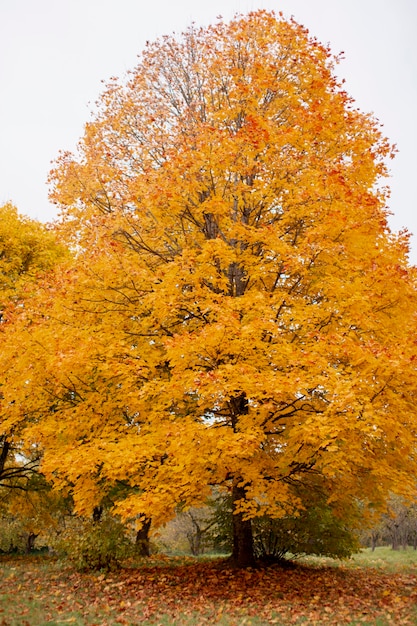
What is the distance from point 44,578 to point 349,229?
10.1 m

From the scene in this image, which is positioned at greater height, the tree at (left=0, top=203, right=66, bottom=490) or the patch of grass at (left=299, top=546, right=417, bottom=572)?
the tree at (left=0, top=203, right=66, bottom=490)

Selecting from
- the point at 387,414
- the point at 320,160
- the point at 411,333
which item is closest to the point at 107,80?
the point at 320,160

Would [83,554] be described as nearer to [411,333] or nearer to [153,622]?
[153,622]

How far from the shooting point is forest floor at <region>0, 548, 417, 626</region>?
7.14 m

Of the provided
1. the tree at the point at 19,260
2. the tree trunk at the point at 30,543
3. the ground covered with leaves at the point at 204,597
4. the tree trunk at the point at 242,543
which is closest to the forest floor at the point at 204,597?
the ground covered with leaves at the point at 204,597

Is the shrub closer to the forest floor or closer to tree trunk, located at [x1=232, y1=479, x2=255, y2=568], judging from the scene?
the forest floor

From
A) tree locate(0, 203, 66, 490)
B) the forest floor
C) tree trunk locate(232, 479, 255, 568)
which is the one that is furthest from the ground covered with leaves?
tree locate(0, 203, 66, 490)

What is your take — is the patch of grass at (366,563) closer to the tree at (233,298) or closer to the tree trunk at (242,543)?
the tree trunk at (242,543)

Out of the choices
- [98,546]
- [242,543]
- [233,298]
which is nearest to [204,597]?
[242,543]

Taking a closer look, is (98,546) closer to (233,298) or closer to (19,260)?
(233,298)

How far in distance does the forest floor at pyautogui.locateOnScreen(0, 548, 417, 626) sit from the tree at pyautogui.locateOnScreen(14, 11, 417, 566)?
130 cm

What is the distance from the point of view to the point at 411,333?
878 centimetres

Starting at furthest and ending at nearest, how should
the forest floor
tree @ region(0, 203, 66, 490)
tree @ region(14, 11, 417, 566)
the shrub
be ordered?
tree @ region(0, 203, 66, 490) < the shrub < tree @ region(14, 11, 417, 566) < the forest floor

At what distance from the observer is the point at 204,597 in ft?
27.9
